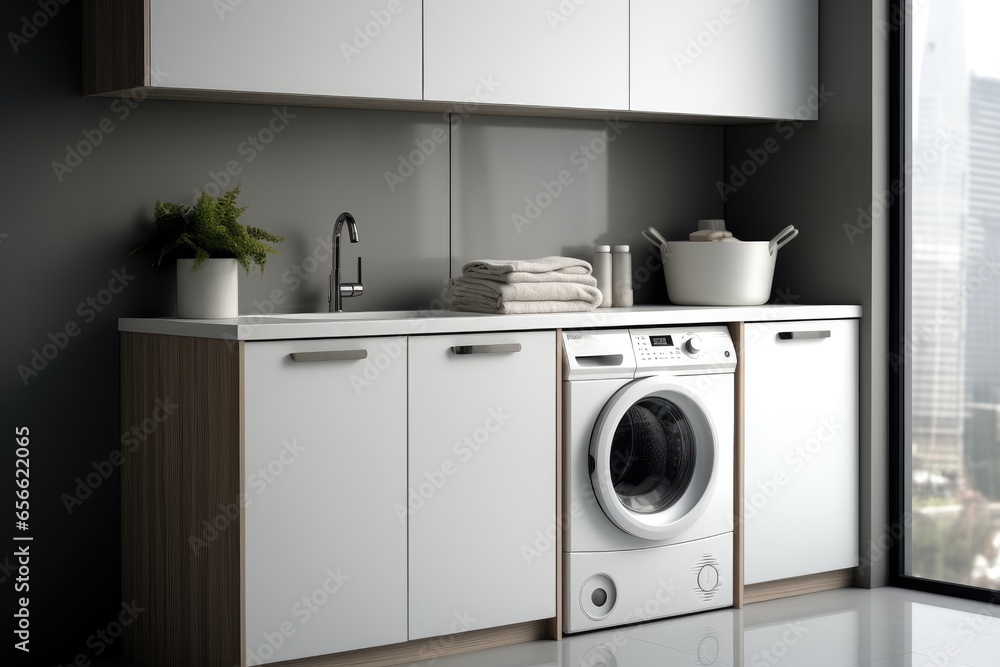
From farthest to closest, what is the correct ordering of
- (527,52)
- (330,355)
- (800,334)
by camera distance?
(800,334), (527,52), (330,355)

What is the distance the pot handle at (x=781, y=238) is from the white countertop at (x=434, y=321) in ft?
0.87

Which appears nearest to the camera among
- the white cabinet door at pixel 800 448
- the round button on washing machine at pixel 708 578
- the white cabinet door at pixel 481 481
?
the white cabinet door at pixel 481 481

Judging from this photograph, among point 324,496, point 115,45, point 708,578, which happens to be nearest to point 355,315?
point 324,496

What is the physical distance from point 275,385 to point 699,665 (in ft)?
4.06

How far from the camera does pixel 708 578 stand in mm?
3383

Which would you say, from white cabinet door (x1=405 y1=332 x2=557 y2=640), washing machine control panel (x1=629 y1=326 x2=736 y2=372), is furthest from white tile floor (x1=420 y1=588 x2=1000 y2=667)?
washing machine control panel (x1=629 y1=326 x2=736 y2=372)

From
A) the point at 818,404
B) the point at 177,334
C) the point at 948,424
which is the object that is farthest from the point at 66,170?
the point at 948,424

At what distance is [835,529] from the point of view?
3.67 m

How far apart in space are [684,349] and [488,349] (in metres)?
0.65

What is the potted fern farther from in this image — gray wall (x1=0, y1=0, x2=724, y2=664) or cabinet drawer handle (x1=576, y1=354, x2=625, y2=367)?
cabinet drawer handle (x1=576, y1=354, x2=625, y2=367)

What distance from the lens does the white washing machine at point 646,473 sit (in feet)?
10.3

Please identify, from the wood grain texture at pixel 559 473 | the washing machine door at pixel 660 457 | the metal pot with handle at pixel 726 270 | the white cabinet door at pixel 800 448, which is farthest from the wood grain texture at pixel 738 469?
the wood grain texture at pixel 559 473

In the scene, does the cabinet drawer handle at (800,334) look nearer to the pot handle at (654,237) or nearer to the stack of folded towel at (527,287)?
the pot handle at (654,237)

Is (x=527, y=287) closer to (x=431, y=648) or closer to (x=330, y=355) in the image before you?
(x=330, y=355)
